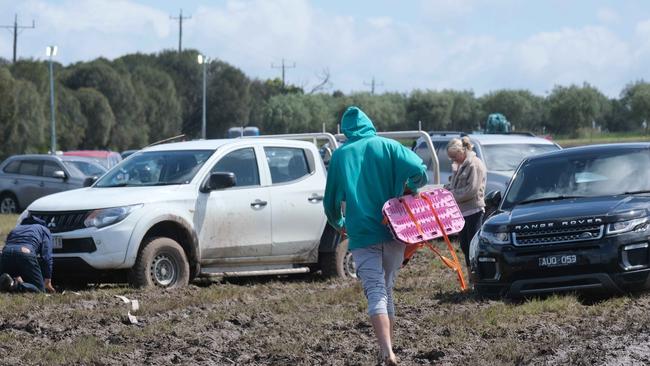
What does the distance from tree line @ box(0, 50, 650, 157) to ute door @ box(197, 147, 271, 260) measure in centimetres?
3348

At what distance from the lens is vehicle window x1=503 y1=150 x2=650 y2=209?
11.5 metres

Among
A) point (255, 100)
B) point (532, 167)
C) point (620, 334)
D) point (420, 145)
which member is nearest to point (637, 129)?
point (420, 145)

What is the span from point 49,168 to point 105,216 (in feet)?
57.8

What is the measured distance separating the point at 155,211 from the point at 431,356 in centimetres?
481

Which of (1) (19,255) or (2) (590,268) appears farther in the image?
(1) (19,255)

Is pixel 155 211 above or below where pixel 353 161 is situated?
below

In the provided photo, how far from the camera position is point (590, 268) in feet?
34.6

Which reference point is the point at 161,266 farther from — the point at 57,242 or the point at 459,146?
the point at 459,146

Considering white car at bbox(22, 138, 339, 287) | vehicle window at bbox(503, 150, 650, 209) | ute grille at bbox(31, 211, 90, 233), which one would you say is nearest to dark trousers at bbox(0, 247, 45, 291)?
white car at bbox(22, 138, 339, 287)

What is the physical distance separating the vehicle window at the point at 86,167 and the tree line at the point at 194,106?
22.7m

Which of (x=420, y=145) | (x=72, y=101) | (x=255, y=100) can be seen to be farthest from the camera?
(x=255, y=100)

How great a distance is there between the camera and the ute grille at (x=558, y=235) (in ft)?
34.6

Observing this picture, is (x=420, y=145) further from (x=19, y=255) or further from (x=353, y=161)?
(x=353, y=161)

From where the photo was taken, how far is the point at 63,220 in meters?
12.5
